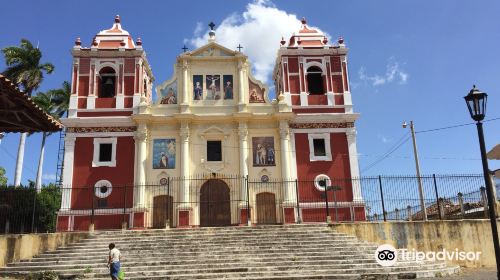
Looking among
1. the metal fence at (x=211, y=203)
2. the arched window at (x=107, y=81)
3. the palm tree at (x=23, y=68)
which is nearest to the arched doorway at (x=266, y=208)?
the metal fence at (x=211, y=203)

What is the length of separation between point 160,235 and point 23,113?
27.8 ft

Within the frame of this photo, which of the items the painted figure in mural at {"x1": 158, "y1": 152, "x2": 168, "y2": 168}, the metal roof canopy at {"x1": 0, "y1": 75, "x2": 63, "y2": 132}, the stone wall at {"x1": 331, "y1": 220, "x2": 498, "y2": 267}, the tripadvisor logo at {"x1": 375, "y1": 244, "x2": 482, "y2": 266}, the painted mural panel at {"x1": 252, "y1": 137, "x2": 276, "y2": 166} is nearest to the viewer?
the metal roof canopy at {"x1": 0, "y1": 75, "x2": 63, "y2": 132}

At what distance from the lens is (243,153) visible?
24.1 m

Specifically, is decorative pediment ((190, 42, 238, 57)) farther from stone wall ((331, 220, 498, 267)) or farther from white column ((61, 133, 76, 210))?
stone wall ((331, 220, 498, 267))

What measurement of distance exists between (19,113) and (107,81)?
1562 centimetres

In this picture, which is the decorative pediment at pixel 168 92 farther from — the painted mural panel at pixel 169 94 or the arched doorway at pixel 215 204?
the arched doorway at pixel 215 204

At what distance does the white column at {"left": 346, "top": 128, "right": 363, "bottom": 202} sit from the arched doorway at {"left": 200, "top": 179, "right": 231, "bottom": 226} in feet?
21.0

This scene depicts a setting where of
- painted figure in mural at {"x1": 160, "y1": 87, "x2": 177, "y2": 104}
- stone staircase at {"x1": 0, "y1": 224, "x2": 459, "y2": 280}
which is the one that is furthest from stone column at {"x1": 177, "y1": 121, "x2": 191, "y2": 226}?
stone staircase at {"x1": 0, "y1": 224, "x2": 459, "y2": 280}

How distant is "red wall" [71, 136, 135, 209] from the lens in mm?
23000

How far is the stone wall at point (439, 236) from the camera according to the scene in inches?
675

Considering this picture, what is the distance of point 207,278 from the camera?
13500mm

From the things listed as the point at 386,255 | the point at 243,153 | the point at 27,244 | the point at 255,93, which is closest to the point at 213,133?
the point at 243,153

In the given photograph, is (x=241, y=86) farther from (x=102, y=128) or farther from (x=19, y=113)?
(x=19, y=113)

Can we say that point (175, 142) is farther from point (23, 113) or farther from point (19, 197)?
point (23, 113)
